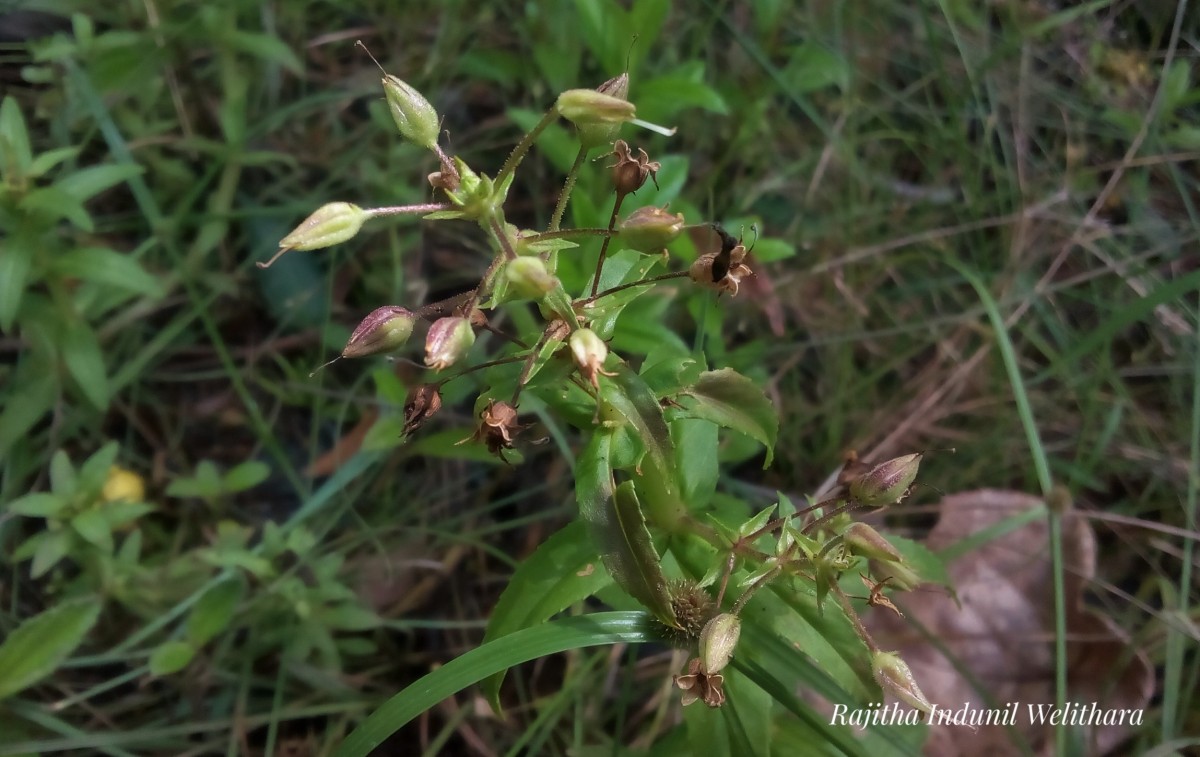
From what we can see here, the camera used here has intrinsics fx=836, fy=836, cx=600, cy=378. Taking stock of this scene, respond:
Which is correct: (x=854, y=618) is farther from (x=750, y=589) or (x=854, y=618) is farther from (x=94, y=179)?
(x=94, y=179)

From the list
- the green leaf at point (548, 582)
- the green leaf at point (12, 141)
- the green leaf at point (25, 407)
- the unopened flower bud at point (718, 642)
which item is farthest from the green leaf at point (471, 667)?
the green leaf at point (12, 141)

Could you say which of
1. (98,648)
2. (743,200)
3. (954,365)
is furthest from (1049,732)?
(98,648)

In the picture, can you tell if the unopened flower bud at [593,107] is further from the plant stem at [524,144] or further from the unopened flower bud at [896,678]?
the unopened flower bud at [896,678]

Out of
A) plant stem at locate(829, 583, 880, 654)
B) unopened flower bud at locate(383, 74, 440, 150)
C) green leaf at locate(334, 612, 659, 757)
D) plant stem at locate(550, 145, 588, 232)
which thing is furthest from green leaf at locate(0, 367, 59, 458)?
A: plant stem at locate(829, 583, 880, 654)

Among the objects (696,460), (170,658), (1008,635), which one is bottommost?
Result: (1008,635)

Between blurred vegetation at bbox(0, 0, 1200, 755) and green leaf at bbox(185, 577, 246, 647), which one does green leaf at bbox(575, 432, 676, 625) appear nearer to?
blurred vegetation at bbox(0, 0, 1200, 755)

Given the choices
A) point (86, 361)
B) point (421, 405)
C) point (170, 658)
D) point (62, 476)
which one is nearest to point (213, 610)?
point (170, 658)
